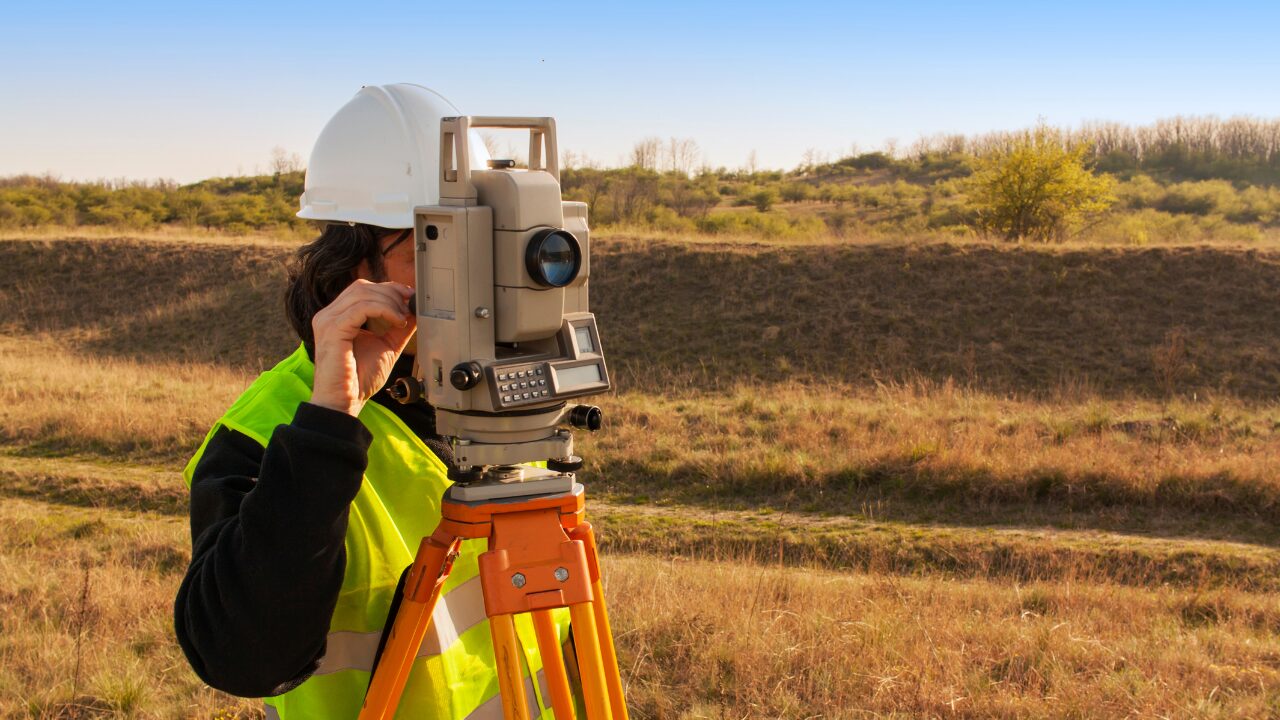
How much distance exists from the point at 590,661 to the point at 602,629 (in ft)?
0.44

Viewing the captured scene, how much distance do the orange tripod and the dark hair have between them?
488mm

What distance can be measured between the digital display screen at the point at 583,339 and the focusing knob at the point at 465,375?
0.65 feet

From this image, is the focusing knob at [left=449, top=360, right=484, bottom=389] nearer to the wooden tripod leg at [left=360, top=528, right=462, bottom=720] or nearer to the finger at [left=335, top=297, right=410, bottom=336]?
the finger at [left=335, top=297, right=410, bottom=336]

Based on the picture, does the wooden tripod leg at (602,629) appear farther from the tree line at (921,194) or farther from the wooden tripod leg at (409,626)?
the tree line at (921,194)

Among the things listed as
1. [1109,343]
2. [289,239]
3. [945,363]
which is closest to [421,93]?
[945,363]

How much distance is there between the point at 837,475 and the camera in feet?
29.8

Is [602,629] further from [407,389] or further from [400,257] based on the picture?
[400,257]

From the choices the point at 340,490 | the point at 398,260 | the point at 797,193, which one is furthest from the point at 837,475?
the point at 797,193

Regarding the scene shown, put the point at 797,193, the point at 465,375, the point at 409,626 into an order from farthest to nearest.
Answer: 1. the point at 797,193
2. the point at 409,626
3. the point at 465,375

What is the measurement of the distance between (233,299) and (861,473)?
56.2ft

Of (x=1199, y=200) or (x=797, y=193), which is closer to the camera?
(x=1199, y=200)

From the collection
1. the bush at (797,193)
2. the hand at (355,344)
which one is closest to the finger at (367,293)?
the hand at (355,344)

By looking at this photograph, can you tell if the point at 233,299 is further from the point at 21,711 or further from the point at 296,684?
the point at 296,684

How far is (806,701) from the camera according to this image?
3.44 metres
